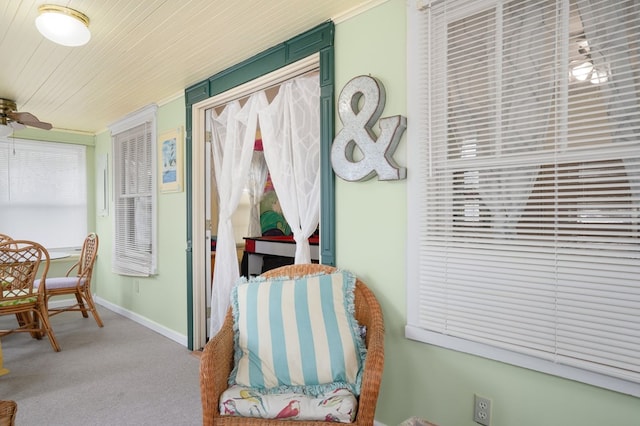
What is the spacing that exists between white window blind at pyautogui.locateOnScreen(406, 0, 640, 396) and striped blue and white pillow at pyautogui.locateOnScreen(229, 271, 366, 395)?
0.36 metres

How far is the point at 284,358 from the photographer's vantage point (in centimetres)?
170

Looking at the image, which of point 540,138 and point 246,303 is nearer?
point 540,138

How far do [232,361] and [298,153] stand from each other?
52.7 inches

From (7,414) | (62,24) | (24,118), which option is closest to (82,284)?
(24,118)

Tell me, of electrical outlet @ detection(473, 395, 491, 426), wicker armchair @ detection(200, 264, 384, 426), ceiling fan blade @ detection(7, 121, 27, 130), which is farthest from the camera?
ceiling fan blade @ detection(7, 121, 27, 130)

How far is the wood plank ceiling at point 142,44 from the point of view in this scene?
2.04 m

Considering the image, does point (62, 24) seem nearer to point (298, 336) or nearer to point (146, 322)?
point (298, 336)

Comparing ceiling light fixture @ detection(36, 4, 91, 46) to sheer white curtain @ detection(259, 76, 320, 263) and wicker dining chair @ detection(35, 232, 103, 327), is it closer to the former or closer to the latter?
sheer white curtain @ detection(259, 76, 320, 263)

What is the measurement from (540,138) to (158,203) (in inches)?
137

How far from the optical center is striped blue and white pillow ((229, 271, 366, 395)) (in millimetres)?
1660

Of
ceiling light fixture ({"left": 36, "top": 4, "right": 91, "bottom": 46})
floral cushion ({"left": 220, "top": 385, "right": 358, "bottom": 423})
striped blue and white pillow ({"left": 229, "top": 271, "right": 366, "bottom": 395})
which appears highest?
ceiling light fixture ({"left": 36, "top": 4, "right": 91, "bottom": 46})

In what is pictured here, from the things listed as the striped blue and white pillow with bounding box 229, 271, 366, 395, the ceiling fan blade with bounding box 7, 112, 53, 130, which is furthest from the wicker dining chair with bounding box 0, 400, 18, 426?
the ceiling fan blade with bounding box 7, 112, 53, 130

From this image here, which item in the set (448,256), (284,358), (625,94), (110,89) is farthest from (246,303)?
(110,89)

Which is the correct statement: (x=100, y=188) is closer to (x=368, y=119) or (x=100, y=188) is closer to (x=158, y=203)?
(x=158, y=203)
